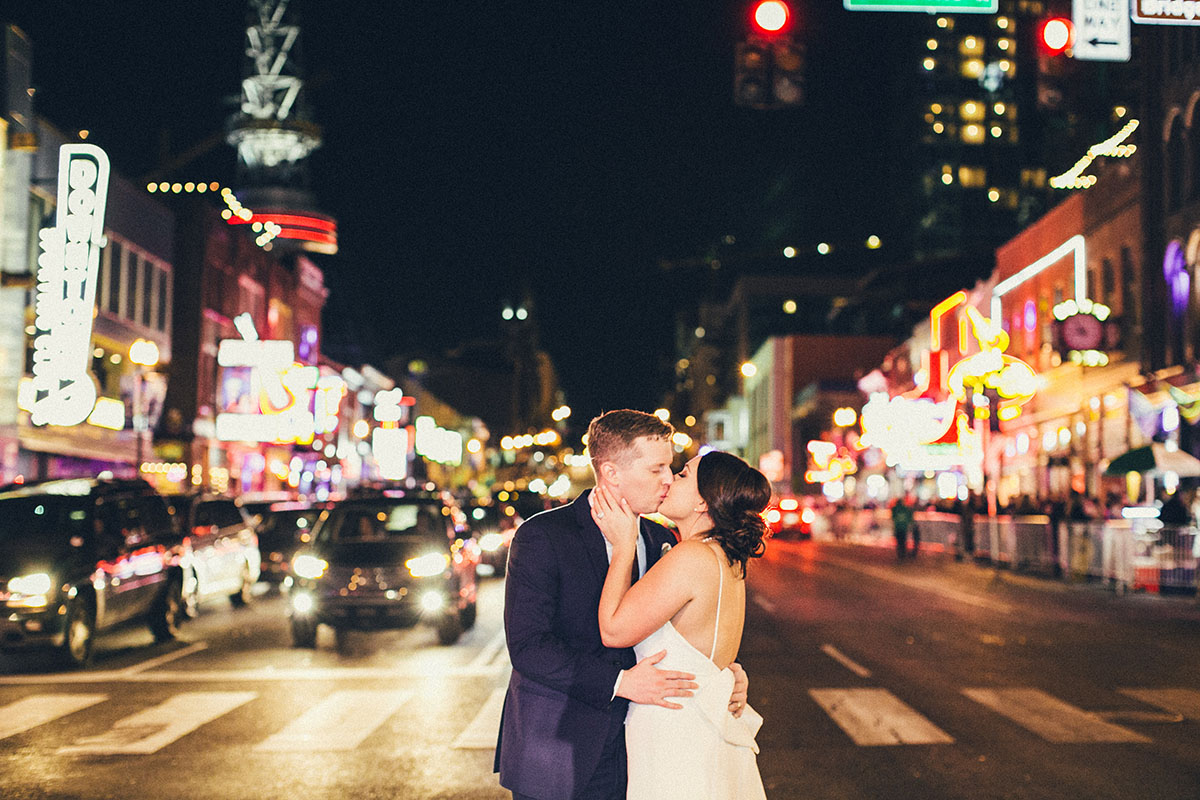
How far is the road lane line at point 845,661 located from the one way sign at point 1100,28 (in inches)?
251

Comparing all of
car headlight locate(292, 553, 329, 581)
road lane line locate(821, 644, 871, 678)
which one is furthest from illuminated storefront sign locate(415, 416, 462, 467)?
road lane line locate(821, 644, 871, 678)

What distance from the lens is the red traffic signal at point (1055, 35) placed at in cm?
1293

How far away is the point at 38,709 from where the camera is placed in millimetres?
11227

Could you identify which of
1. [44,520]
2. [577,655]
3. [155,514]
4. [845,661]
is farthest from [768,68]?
[155,514]

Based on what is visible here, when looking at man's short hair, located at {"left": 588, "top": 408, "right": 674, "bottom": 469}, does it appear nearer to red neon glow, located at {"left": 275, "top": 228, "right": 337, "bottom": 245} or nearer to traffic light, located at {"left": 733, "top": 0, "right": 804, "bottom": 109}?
traffic light, located at {"left": 733, "top": 0, "right": 804, "bottom": 109}

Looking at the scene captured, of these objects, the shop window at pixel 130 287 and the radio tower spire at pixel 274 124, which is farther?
the radio tower spire at pixel 274 124

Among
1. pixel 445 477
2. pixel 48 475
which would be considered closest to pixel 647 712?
pixel 48 475

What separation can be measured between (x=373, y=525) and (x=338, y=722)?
25.5ft

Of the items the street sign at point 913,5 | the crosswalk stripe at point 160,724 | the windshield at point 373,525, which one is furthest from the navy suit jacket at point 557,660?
the windshield at point 373,525

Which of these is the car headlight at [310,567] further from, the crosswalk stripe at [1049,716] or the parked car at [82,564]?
the crosswalk stripe at [1049,716]

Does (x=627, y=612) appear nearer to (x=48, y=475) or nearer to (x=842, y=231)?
(x=48, y=475)

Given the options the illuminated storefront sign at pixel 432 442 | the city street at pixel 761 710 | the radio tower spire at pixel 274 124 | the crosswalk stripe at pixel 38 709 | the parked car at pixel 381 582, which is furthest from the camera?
the illuminated storefront sign at pixel 432 442

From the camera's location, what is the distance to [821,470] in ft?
237

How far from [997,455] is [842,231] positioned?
83868 millimetres
